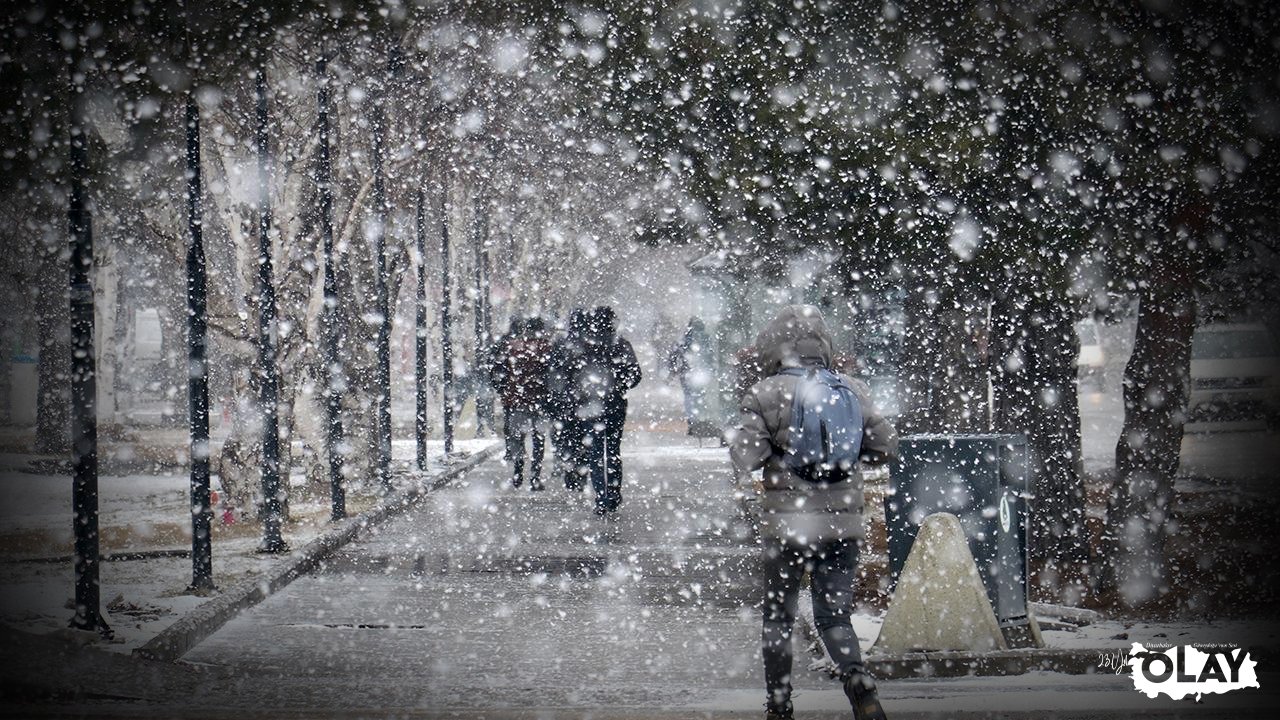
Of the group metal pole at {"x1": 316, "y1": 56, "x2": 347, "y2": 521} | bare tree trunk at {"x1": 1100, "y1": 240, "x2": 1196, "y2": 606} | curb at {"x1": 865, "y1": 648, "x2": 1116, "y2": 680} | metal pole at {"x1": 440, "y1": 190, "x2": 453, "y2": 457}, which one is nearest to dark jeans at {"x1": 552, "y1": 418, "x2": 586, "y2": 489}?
metal pole at {"x1": 316, "y1": 56, "x2": 347, "y2": 521}

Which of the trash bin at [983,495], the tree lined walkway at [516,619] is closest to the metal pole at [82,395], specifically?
the tree lined walkway at [516,619]

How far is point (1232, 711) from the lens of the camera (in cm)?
639

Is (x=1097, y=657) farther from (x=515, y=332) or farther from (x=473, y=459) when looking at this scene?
(x=473, y=459)

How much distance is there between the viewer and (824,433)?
5980 mm

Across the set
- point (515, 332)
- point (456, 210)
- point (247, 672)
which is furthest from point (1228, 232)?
point (456, 210)

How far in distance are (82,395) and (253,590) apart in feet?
8.01

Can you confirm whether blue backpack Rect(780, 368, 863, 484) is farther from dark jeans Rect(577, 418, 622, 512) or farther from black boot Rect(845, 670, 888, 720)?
dark jeans Rect(577, 418, 622, 512)

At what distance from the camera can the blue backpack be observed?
19.6 ft

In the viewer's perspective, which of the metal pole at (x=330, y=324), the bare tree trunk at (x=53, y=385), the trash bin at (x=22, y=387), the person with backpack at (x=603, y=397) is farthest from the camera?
the trash bin at (x=22, y=387)

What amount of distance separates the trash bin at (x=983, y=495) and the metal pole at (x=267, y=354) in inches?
249

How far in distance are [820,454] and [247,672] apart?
3.57 metres

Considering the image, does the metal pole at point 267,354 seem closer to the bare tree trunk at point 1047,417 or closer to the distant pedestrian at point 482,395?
the bare tree trunk at point 1047,417

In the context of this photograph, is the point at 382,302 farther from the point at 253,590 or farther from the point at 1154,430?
the point at 1154,430

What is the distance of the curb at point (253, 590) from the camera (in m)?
7.89
